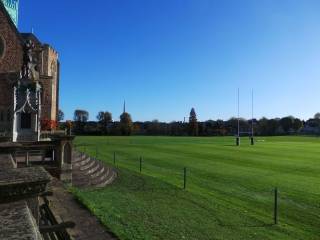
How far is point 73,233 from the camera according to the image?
9867 mm

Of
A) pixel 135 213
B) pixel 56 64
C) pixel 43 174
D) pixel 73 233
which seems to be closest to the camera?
pixel 43 174

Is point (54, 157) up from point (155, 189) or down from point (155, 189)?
up

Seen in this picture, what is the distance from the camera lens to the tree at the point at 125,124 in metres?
132

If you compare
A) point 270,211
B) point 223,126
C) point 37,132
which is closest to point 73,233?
point 270,211

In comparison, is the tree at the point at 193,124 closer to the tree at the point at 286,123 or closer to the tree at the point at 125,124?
the tree at the point at 125,124

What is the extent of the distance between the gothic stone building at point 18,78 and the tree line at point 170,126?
69.3 metres

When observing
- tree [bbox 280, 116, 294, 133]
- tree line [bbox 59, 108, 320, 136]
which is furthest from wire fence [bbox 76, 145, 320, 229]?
tree [bbox 280, 116, 294, 133]

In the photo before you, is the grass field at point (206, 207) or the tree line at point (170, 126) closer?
the grass field at point (206, 207)

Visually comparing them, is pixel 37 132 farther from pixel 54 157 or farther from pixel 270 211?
pixel 270 211

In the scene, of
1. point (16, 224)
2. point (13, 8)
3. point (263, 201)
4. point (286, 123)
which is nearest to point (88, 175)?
point (263, 201)

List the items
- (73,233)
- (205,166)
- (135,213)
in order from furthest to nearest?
(205,166) → (135,213) → (73,233)

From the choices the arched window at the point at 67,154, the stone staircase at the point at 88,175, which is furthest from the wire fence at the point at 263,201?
the arched window at the point at 67,154

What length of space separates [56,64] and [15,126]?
31.6m

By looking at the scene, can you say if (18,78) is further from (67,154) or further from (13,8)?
(13,8)
